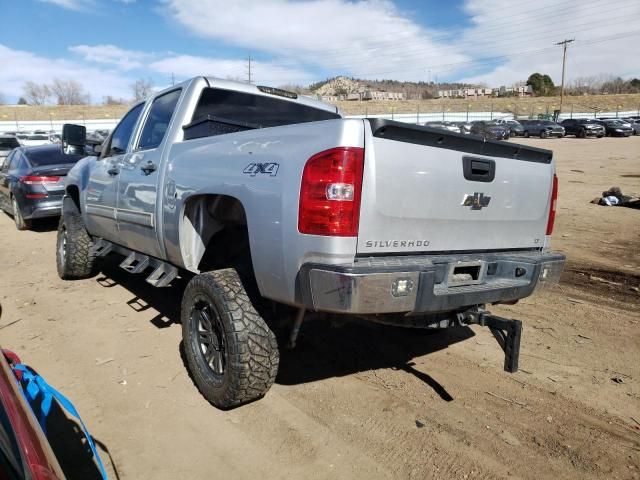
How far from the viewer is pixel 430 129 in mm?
2617

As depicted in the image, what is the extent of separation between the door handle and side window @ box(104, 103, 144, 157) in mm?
861

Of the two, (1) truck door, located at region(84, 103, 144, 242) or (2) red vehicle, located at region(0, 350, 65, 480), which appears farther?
(1) truck door, located at region(84, 103, 144, 242)

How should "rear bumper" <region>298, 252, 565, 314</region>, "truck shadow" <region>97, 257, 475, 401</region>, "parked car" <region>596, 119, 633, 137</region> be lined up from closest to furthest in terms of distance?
"rear bumper" <region>298, 252, 565, 314</region>, "truck shadow" <region>97, 257, 475, 401</region>, "parked car" <region>596, 119, 633, 137</region>

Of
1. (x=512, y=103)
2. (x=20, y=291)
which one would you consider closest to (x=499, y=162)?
(x=20, y=291)

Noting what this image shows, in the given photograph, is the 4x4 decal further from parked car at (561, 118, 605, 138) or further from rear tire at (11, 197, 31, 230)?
parked car at (561, 118, 605, 138)

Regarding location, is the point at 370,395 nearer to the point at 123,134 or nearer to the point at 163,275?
the point at 163,275

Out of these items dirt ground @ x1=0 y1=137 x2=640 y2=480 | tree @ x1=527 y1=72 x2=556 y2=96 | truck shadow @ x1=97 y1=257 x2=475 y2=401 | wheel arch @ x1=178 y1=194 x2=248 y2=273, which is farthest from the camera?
tree @ x1=527 y1=72 x2=556 y2=96

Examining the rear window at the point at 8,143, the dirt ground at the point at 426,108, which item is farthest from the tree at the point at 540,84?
the rear window at the point at 8,143

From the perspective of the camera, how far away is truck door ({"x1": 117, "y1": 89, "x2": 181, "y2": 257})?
12.7 feet

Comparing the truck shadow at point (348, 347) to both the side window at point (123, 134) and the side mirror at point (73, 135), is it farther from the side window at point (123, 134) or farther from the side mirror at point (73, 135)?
the side mirror at point (73, 135)

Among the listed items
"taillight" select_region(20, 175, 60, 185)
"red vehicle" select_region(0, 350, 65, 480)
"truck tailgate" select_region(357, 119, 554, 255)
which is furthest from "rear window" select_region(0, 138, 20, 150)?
"red vehicle" select_region(0, 350, 65, 480)

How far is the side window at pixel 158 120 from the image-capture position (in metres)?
4.07

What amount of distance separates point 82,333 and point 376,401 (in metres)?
2.76

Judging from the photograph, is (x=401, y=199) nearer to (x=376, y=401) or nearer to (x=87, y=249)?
(x=376, y=401)
